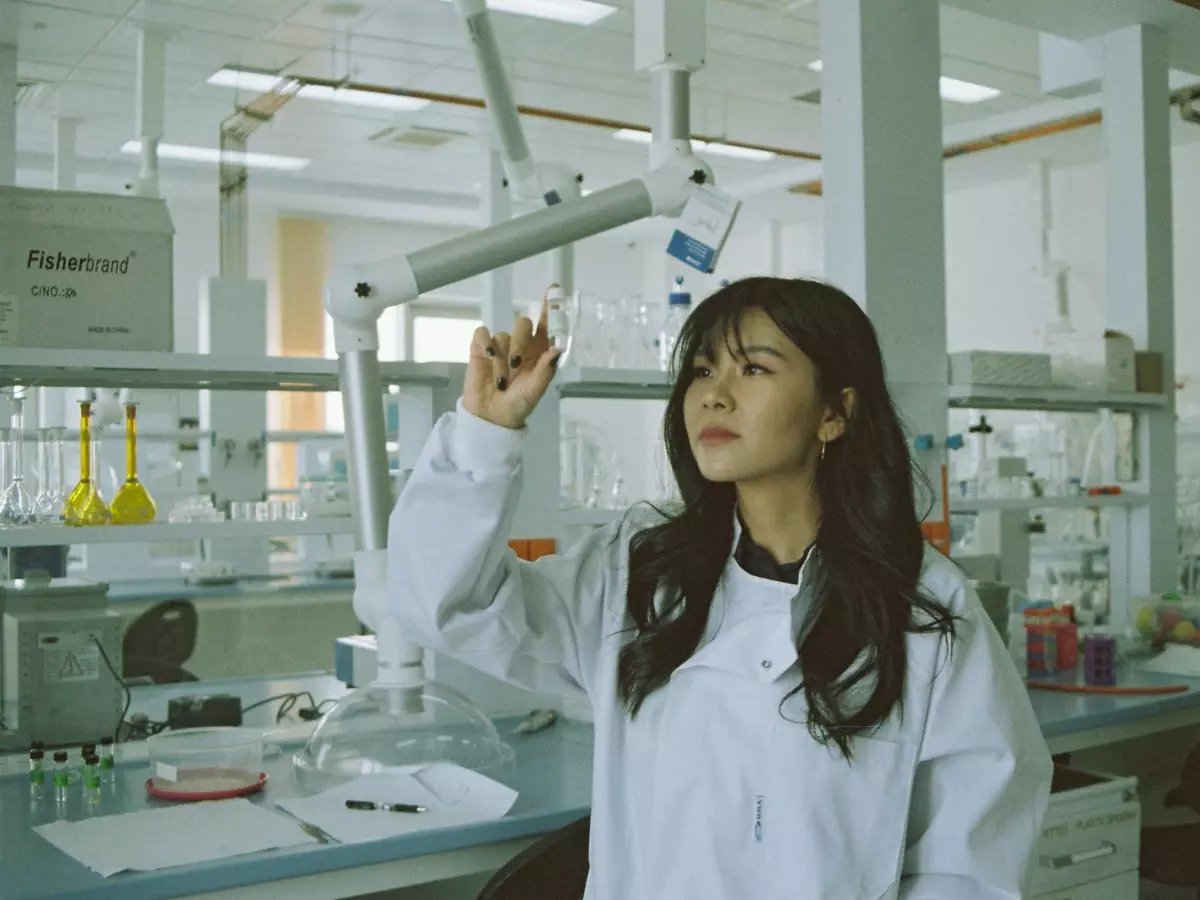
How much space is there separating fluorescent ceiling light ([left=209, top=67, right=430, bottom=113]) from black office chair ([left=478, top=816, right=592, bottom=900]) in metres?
5.35

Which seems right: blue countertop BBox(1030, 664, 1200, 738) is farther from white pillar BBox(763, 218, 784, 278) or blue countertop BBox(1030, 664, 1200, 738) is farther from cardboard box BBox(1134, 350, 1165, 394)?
white pillar BBox(763, 218, 784, 278)

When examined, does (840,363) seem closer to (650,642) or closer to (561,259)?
(650,642)

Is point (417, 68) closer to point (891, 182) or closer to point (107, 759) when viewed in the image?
point (891, 182)

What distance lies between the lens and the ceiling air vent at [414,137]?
24.0 feet

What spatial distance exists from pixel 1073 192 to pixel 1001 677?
692 cm

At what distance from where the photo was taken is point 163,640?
3852mm

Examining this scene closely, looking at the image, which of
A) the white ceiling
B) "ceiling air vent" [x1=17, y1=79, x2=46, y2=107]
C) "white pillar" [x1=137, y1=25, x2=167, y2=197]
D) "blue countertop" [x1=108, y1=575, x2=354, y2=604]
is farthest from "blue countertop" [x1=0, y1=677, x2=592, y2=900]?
"ceiling air vent" [x1=17, y1=79, x2=46, y2=107]

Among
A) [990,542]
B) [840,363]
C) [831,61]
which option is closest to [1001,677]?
[840,363]

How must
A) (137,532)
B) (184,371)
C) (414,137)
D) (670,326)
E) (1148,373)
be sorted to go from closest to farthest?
(137,532), (184,371), (670,326), (1148,373), (414,137)

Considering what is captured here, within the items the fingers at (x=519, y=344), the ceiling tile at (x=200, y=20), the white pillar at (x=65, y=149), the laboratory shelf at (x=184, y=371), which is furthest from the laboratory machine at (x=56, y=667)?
the white pillar at (x=65, y=149)

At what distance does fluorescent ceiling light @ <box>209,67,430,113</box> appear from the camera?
248 inches

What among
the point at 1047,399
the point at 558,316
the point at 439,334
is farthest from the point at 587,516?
the point at 439,334

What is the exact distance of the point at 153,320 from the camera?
221 cm

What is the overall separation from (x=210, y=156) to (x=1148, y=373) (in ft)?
20.4
